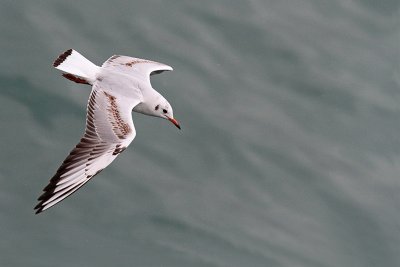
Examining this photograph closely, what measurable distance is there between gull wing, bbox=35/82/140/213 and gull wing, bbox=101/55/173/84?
1822 mm

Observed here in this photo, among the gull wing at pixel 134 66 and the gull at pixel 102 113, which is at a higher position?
the gull wing at pixel 134 66

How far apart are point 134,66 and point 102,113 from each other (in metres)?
3.78

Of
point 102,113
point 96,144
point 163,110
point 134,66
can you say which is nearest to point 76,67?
point 102,113

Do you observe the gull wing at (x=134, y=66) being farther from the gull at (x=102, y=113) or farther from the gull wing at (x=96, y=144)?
the gull wing at (x=96, y=144)

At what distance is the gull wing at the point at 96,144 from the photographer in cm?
1731

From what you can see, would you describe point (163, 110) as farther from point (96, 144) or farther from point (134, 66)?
point (96, 144)

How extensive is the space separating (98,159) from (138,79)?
3454 millimetres

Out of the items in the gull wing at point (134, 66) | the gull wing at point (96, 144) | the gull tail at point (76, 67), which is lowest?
the gull wing at point (96, 144)

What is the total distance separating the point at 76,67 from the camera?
819 inches

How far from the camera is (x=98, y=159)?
1839 cm

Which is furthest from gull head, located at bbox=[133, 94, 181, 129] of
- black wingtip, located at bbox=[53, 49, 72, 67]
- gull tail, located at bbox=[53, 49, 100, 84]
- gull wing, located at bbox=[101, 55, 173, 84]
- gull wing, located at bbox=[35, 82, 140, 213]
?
black wingtip, located at bbox=[53, 49, 72, 67]

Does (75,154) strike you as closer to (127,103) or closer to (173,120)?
(127,103)

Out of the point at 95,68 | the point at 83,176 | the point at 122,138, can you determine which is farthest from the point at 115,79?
the point at 83,176

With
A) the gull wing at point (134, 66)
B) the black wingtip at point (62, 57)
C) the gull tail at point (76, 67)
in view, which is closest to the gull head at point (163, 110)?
the gull wing at point (134, 66)
